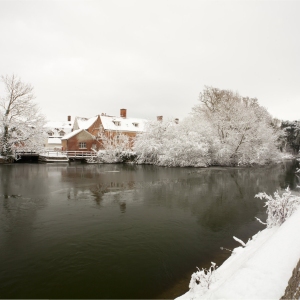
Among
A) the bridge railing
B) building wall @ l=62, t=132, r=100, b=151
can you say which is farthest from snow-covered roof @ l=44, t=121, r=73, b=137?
the bridge railing

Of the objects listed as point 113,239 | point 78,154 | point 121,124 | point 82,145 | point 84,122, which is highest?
point 84,122

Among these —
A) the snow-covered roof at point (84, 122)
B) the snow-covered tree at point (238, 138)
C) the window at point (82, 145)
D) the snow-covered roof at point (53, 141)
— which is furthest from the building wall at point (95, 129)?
the snow-covered tree at point (238, 138)

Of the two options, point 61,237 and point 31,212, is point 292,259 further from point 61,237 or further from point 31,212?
point 31,212

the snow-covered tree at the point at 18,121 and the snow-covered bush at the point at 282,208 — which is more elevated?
the snow-covered tree at the point at 18,121

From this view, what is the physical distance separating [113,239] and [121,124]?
45676mm

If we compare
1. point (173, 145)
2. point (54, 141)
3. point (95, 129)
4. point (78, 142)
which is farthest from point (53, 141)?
point (173, 145)

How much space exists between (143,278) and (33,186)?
14.0 metres

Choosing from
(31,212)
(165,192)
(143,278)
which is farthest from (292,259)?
(165,192)

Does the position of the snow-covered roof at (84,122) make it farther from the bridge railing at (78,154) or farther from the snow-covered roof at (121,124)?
the bridge railing at (78,154)

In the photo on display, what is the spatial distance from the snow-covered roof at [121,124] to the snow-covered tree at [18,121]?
1495 cm

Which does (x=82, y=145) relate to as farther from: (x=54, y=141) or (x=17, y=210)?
(x=17, y=210)

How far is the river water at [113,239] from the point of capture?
205 inches

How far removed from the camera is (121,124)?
5191cm

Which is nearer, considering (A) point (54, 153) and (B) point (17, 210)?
(B) point (17, 210)
